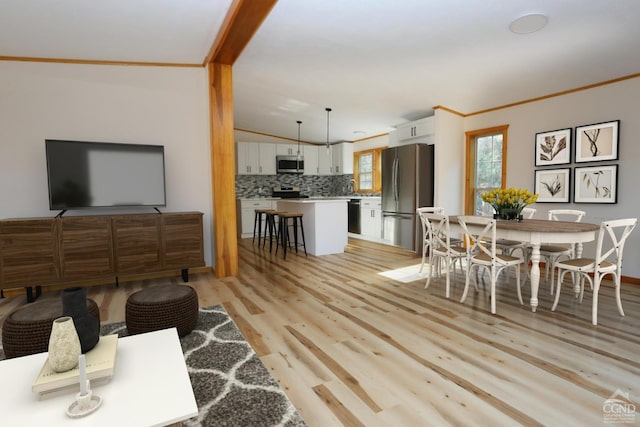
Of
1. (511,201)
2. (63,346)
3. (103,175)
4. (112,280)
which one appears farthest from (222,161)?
(511,201)

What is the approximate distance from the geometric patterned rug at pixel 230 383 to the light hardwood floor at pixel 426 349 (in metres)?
0.09

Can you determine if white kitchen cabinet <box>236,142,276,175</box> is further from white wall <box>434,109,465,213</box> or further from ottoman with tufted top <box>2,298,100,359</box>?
ottoman with tufted top <box>2,298,100,359</box>

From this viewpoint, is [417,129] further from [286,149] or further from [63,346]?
[63,346]

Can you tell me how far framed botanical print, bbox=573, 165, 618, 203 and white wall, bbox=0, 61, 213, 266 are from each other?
486cm

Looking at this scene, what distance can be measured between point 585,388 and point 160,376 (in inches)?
88.2

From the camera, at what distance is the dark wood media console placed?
331cm

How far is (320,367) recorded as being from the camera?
2.11m

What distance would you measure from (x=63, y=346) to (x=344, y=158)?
24.6ft

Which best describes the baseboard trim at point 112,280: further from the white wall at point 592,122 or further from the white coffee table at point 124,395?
the white wall at point 592,122

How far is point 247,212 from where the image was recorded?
7801mm

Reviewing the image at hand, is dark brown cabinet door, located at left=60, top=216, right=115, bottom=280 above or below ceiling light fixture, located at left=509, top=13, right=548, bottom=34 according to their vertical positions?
below

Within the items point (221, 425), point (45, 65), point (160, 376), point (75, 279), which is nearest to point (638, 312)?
point (221, 425)

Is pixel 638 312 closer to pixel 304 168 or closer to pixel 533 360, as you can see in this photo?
pixel 533 360

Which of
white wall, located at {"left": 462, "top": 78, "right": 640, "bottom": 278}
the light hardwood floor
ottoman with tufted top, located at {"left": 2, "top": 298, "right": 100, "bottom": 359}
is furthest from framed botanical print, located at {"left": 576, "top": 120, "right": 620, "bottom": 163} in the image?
ottoman with tufted top, located at {"left": 2, "top": 298, "right": 100, "bottom": 359}
